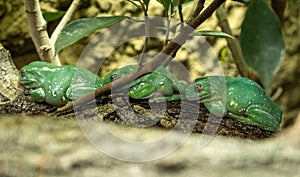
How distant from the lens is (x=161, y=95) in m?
0.97

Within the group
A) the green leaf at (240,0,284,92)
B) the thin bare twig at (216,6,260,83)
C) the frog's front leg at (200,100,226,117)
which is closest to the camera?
the green leaf at (240,0,284,92)

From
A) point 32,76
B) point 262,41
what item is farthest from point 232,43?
point 262,41

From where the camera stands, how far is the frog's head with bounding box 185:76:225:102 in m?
0.97

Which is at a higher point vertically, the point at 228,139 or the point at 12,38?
the point at 228,139

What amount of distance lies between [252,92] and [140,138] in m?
0.21

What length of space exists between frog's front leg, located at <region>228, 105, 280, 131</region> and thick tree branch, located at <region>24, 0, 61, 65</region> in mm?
380

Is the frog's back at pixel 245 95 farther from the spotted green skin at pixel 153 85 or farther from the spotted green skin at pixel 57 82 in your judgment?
the spotted green skin at pixel 57 82

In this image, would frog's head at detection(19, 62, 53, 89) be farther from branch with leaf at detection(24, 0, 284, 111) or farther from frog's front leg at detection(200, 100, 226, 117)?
frog's front leg at detection(200, 100, 226, 117)

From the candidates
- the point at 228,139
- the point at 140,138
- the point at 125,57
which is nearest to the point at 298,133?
the point at 228,139

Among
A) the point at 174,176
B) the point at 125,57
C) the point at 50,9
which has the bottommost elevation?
the point at 125,57

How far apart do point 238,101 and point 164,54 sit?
183 millimetres

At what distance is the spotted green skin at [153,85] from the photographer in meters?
0.96

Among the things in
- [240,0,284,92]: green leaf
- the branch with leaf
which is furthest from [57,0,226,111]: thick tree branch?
[240,0,284,92]: green leaf

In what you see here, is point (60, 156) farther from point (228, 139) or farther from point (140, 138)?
point (228, 139)
